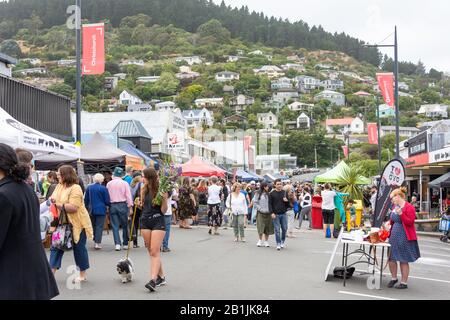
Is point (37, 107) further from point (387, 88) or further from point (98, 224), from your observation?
point (387, 88)

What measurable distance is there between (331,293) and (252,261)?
3.64 meters

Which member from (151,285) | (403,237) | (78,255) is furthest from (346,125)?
(151,285)

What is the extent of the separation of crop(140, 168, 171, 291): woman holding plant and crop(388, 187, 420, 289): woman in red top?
12.5ft

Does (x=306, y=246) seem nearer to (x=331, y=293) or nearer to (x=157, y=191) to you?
(x=331, y=293)

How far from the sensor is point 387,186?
10.9 metres

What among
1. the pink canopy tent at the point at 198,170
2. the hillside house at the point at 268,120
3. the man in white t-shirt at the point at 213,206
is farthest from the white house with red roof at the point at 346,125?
the man in white t-shirt at the point at 213,206

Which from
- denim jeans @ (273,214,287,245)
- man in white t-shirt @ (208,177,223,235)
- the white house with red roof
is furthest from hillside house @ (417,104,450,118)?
denim jeans @ (273,214,287,245)

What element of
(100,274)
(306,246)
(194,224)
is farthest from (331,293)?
(194,224)

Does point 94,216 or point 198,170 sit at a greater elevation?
point 198,170

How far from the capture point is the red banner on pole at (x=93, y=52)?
19.2 m

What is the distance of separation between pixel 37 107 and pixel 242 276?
14721mm

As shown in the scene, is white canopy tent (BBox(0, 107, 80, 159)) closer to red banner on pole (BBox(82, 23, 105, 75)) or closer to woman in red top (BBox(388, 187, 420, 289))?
woman in red top (BBox(388, 187, 420, 289))

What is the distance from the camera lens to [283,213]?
15109 millimetres

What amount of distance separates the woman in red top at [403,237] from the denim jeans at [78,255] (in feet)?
16.0
